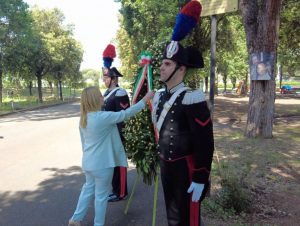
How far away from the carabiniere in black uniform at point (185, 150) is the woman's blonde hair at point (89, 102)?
97 cm

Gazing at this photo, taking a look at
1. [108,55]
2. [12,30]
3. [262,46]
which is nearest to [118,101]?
[108,55]

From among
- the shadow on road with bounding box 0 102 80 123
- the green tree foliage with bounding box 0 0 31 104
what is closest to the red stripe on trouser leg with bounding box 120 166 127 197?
the shadow on road with bounding box 0 102 80 123

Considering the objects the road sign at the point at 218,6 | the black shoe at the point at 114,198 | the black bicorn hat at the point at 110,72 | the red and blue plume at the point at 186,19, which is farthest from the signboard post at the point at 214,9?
the black shoe at the point at 114,198

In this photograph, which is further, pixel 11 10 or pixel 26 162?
pixel 11 10

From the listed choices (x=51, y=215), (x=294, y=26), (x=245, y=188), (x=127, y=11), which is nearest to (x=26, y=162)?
(x=51, y=215)

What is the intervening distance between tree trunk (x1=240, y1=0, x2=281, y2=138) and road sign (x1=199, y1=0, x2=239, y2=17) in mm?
4498

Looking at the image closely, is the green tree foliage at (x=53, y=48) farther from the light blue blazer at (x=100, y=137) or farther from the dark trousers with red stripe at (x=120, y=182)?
the light blue blazer at (x=100, y=137)

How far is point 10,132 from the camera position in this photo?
519 inches

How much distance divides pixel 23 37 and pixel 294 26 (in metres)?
18.7

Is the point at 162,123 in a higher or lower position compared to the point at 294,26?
lower

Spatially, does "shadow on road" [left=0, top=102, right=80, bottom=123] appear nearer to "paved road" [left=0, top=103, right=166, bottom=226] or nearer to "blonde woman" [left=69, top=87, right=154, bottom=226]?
"paved road" [left=0, top=103, right=166, bottom=226]

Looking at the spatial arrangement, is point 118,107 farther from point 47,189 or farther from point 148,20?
point 148,20

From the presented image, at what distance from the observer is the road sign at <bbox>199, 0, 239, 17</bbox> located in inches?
184

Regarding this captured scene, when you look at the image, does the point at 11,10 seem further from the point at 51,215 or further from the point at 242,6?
the point at 51,215
